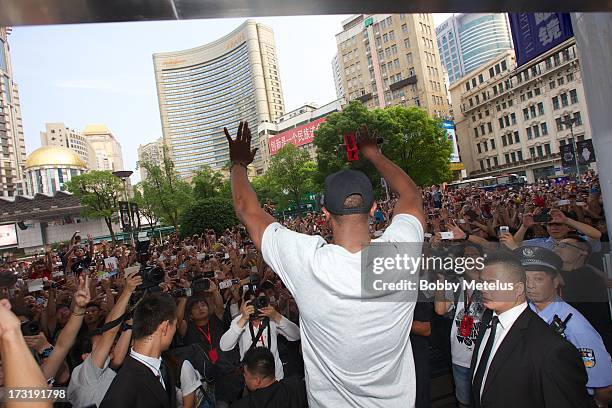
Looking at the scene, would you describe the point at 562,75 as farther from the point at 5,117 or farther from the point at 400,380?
the point at 5,117

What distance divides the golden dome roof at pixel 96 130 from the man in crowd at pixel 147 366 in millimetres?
200142

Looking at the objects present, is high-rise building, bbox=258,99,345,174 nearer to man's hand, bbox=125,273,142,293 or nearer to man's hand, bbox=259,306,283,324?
man's hand, bbox=259,306,283,324

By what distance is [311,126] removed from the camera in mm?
84500

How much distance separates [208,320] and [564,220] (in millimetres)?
4600

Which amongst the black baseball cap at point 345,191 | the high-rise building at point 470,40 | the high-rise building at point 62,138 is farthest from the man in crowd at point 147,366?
the high-rise building at point 470,40

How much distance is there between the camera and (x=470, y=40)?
169m

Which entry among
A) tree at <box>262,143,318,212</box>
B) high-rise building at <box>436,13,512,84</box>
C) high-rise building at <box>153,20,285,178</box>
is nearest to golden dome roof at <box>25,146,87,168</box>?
high-rise building at <box>153,20,285,178</box>

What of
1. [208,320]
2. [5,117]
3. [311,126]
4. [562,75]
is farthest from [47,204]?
[562,75]

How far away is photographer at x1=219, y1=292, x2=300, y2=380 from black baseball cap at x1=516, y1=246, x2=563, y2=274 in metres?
2.20

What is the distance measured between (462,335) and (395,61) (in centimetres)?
7261

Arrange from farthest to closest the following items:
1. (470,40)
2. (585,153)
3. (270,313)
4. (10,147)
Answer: (470,40) → (10,147) → (585,153) → (270,313)

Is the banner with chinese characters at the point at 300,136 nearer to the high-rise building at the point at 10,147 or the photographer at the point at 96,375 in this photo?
the high-rise building at the point at 10,147

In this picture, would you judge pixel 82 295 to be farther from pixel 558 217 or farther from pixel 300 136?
pixel 300 136

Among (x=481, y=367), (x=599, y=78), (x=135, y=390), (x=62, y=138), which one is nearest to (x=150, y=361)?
(x=135, y=390)
